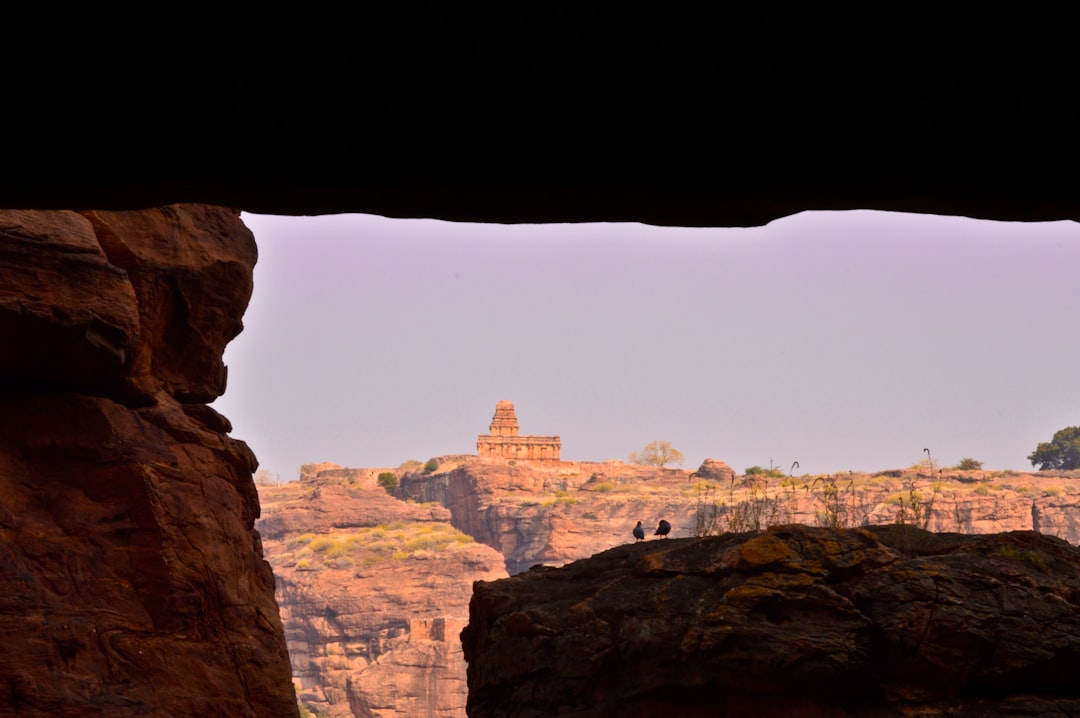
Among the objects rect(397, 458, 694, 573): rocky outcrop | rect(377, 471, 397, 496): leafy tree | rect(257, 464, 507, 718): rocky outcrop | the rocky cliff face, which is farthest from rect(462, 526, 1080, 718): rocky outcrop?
rect(377, 471, 397, 496): leafy tree

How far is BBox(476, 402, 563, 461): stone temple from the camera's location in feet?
509

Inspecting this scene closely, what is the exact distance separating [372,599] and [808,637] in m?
107

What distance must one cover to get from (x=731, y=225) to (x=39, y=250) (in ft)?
A: 27.7

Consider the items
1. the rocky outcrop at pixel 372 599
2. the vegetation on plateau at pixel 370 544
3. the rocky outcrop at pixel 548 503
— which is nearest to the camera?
the rocky outcrop at pixel 372 599

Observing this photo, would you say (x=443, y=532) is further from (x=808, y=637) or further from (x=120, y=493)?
(x=808, y=637)

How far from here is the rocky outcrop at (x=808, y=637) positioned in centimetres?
960

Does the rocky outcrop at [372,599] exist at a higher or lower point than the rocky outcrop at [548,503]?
lower

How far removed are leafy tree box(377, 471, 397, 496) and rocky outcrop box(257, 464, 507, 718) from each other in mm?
11412

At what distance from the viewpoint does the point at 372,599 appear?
4461 inches

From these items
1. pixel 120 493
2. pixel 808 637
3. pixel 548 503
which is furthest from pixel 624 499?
pixel 808 637

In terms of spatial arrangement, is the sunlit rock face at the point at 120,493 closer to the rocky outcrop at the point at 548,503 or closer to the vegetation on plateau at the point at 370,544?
the rocky outcrop at the point at 548,503

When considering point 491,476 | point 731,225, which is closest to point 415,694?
point 491,476

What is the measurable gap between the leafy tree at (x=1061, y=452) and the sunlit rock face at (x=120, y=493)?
148 meters

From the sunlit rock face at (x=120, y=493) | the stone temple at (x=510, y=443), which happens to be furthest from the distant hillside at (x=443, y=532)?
the sunlit rock face at (x=120, y=493)
